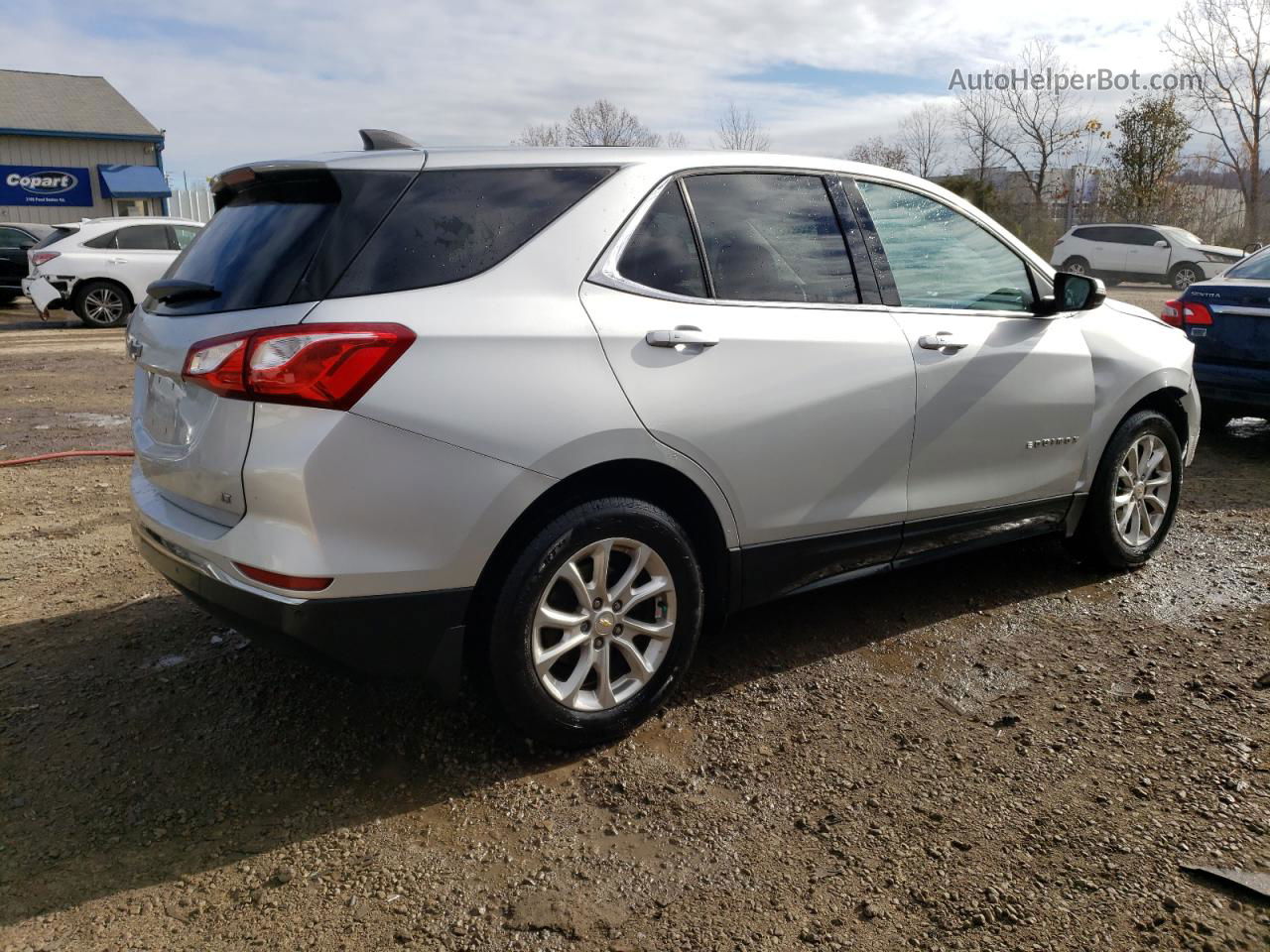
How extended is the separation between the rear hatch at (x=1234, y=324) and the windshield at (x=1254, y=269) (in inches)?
5.1

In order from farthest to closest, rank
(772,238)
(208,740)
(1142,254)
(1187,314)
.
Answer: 1. (1142,254)
2. (1187,314)
3. (772,238)
4. (208,740)

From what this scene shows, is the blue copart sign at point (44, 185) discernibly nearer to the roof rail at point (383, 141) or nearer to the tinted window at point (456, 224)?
the roof rail at point (383, 141)

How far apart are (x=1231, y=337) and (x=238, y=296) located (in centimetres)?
691

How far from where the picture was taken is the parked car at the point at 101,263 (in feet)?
49.6

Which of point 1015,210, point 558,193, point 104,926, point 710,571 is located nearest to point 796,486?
point 710,571

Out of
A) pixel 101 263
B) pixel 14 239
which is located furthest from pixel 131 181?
pixel 101 263

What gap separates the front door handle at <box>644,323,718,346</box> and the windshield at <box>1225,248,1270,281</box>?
611 centimetres

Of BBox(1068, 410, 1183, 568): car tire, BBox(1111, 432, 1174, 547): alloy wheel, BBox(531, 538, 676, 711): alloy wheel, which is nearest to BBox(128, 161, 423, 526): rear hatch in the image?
BBox(531, 538, 676, 711): alloy wheel

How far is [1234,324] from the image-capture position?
23.6ft

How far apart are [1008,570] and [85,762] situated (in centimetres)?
391

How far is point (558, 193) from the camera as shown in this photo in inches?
120

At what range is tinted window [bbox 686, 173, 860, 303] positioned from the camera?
336 centimetres

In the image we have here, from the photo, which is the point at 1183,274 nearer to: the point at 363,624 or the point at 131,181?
the point at 363,624

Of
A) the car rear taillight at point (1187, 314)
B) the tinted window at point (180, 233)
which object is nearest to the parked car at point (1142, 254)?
the car rear taillight at point (1187, 314)
